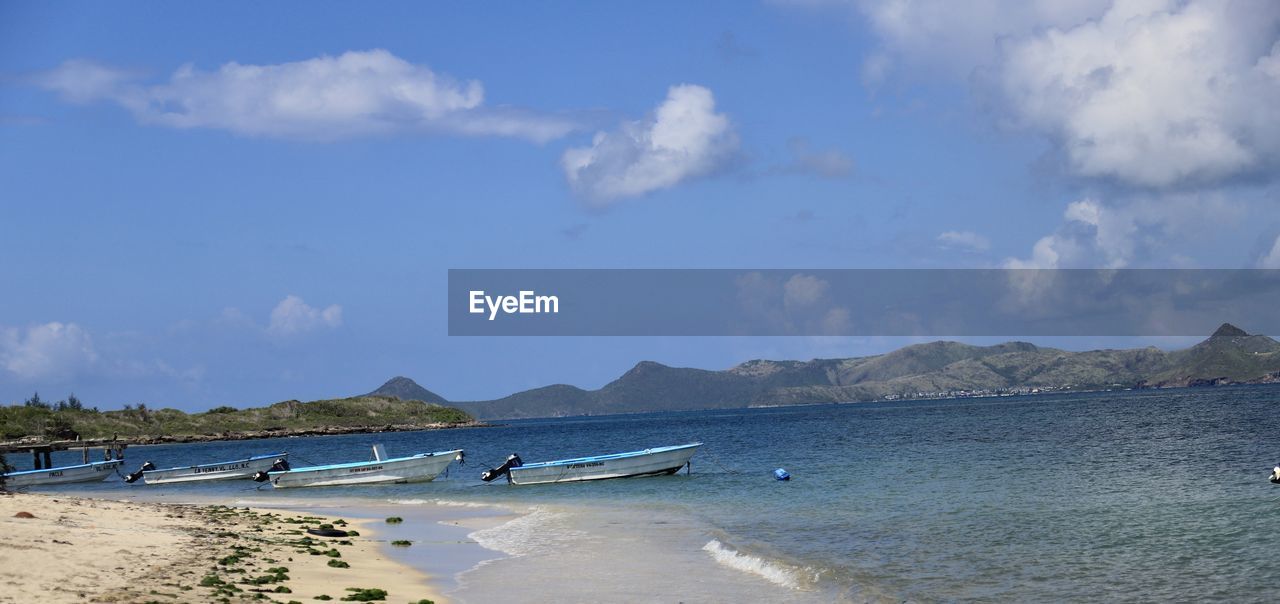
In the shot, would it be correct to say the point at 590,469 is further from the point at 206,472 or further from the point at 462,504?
the point at 206,472

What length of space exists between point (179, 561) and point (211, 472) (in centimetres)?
4517

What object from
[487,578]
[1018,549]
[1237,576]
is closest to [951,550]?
[1018,549]

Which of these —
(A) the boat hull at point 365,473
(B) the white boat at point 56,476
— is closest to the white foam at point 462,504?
(A) the boat hull at point 365,473

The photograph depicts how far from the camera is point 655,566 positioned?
69.2ft

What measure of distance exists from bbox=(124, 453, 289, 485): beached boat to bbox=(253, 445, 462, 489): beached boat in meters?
9.70

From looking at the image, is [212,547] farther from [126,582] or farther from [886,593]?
[886,593]

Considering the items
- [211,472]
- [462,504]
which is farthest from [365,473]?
[211,472]

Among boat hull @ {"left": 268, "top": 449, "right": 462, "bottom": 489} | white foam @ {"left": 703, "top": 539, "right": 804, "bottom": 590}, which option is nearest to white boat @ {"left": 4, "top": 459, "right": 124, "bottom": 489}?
boat hull @ {"left": 268, "top": 449, "right": 462, "bottom": 489}

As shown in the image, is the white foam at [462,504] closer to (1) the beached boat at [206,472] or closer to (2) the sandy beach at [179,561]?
(2) the sandy beach at [179,561]

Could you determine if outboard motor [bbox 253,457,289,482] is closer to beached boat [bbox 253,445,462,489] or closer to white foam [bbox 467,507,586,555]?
beached boat [bbox 253,445,462,489]

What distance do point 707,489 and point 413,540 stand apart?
17.1m

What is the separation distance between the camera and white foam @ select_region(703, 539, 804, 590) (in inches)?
758

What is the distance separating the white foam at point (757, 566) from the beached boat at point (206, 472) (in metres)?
42.7

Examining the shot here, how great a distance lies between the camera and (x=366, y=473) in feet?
165
